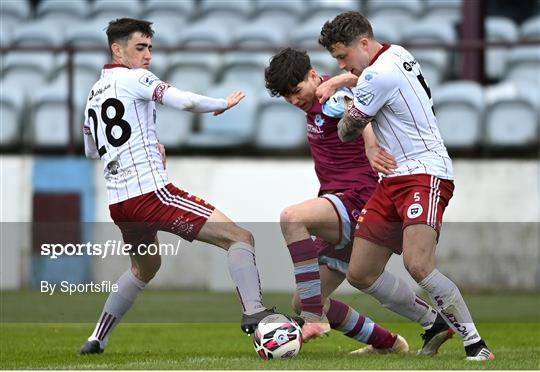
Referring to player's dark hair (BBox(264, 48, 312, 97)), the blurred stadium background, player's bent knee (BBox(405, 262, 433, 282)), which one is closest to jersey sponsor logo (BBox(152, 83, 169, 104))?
player's dark hair (BBox(264, 48, 312, 97))

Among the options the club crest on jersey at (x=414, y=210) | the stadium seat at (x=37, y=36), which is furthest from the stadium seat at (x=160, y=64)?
the club crest on jersey at (x=414, y=210)

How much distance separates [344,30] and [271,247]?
661cm

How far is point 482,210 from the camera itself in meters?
14.1

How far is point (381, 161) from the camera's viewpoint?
7.88 m

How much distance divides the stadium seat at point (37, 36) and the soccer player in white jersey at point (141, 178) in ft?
31.1

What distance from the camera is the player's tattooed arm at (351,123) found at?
7.70 m

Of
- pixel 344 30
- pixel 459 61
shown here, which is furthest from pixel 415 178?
pixel 459 61

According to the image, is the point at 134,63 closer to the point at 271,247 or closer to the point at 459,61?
the point at 271,247

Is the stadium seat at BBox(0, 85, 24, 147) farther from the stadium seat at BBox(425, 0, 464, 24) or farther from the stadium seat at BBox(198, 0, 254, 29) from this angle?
the stadium seat at BBox(425, 0, 464, 24)

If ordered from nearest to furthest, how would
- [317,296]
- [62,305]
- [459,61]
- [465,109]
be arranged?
[317,296] < [62,305] < [465,109] < [459,61]

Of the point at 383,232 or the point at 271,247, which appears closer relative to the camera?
the point at 383,232

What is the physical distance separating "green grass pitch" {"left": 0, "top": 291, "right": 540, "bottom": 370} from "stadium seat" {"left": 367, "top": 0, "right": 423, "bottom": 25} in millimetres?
5414

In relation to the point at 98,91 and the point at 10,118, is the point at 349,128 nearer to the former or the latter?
the point at 98,91

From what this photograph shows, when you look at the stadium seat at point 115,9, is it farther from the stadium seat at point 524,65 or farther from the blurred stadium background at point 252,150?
the stadium seat at point 524,65
